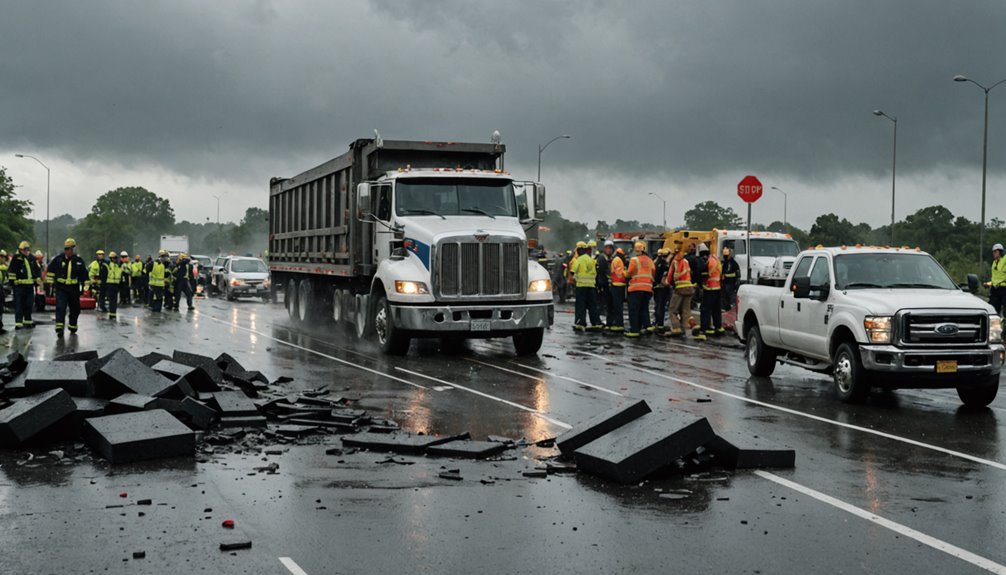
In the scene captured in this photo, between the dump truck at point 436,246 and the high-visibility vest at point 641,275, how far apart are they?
4549 millimetres

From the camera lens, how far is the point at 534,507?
23.6 feet

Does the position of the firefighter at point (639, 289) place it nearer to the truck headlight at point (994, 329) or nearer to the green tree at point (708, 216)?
the truck headlight at point (994, 329)

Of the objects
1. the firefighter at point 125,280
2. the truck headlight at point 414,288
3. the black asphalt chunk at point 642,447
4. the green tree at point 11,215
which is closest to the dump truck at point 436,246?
the truck headlight at point 414,288

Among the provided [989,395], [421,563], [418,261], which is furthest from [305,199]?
[421,563]

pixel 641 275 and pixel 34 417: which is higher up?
pixel 641 275

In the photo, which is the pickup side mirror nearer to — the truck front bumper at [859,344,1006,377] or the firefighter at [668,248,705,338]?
the truck front bumper at [859,344,1006,377]

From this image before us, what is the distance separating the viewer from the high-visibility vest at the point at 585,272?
24375 millimetres

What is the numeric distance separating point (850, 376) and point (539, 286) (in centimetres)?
660

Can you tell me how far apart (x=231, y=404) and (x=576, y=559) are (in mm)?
5553

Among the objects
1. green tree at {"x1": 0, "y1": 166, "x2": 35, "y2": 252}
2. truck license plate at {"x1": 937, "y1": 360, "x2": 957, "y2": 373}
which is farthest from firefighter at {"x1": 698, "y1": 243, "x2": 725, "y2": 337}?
green tree at {"x1": 0, "y1": 166, "x2": 35, "y2": 252}

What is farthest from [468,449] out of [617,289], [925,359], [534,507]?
[617,289]

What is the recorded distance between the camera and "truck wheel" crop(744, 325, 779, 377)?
15.3 meters

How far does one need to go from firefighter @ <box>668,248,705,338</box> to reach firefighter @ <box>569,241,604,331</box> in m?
1.93

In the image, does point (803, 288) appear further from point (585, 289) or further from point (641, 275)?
point (585, 289)
